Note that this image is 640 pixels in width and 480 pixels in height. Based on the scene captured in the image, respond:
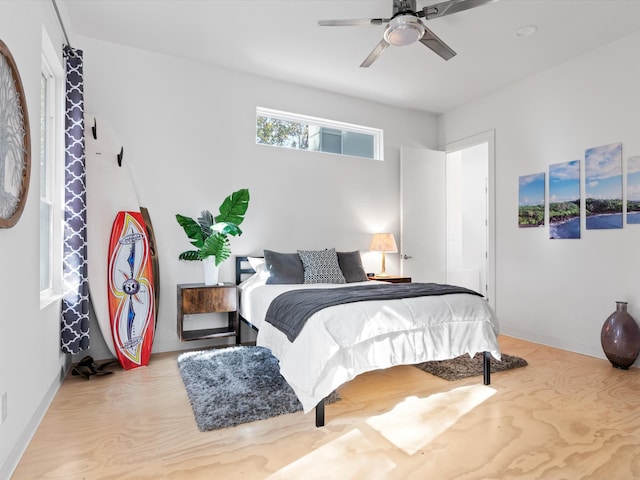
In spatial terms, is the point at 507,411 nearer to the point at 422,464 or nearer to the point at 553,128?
the point at 422,464

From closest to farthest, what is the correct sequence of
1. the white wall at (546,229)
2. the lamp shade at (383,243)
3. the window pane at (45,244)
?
1. the window pane at (45,244)
2. the white wall at (546,229)
3. the lamp shade at (383,243)

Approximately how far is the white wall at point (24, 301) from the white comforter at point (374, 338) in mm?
1406

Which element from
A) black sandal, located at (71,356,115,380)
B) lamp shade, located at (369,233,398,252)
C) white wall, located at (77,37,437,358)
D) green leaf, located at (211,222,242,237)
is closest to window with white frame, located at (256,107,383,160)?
white wall, located at (77,37,437,358)

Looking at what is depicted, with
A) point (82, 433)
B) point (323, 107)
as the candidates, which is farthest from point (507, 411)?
point (323, 107)

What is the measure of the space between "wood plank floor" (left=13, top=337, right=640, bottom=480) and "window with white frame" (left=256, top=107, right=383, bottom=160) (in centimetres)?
284

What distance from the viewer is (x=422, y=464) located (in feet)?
6.12

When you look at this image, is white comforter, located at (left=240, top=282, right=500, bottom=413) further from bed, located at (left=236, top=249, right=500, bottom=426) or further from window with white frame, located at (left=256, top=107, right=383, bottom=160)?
window with white frame, located at (left=256, top=107, right=383, bottom=160)

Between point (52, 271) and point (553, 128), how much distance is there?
16.2ft

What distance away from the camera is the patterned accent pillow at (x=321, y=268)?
381 cm

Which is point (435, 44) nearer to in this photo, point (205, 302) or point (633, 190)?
point (633, 190)

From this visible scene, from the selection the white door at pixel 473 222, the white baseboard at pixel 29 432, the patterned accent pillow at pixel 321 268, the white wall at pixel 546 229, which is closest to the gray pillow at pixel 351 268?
the patterned accent pillow at pixel 321 268

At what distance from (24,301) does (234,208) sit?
1975 mm

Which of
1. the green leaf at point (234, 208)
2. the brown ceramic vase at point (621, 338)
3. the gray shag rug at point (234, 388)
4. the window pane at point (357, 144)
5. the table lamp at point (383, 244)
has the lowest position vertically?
the gray shag rug at point (234, 388)

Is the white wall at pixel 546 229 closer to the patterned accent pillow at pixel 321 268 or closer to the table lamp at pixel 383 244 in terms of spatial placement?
the table lamp at pixel 383 244
